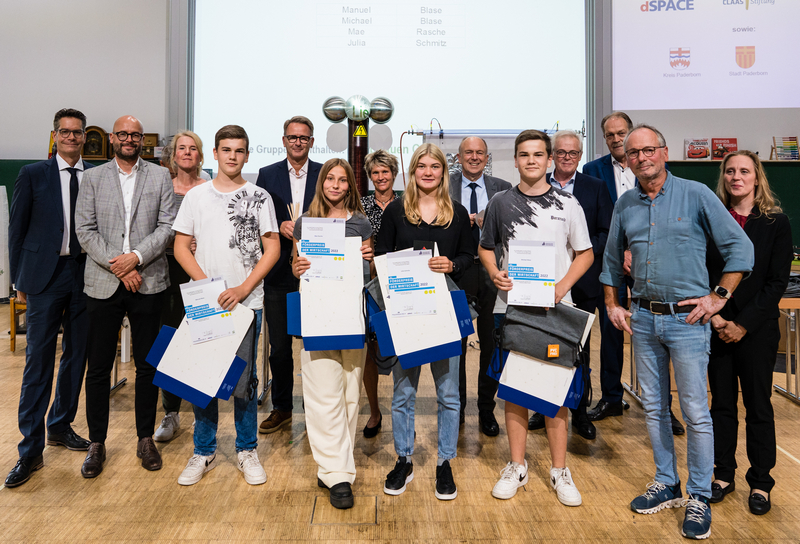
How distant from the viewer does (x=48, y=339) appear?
2.48 meters

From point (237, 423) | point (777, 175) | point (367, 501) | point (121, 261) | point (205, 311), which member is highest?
point (777, 175)

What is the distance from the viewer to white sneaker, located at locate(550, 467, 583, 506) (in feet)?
7.03

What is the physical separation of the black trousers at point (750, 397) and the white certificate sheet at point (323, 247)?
1.62 metres

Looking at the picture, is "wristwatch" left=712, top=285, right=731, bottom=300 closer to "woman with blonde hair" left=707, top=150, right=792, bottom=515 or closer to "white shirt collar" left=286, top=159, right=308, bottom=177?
"woman with blonde hair" left=707, top=150, right=792, bottom=515

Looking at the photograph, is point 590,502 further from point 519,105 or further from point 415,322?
point 519,105

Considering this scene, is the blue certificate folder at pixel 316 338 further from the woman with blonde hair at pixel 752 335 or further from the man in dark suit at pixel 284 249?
the woman with blonde hair at pixel 752 335

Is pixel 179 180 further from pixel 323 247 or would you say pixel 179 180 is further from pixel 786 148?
pixel 786 148

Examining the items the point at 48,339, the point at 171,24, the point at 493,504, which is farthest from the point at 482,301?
the point at 171,24

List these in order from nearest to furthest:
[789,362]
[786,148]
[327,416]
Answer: [327,416] < [789,362] < [786,148]

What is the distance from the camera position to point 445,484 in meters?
2.21

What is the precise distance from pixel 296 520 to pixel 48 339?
1.52 metres

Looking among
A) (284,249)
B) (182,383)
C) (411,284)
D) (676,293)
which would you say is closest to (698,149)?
(676,293)

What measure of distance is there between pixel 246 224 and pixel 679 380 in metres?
1.93

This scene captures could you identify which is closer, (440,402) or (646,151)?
(646,151)
